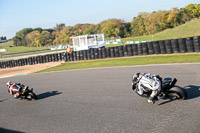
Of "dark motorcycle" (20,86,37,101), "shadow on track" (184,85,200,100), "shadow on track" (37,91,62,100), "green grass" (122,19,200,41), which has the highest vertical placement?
"green grass" (122,19,200,41)

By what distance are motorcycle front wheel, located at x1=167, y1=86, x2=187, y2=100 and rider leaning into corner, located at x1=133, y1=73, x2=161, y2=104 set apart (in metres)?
0.36

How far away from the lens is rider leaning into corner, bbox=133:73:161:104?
20.9 feet

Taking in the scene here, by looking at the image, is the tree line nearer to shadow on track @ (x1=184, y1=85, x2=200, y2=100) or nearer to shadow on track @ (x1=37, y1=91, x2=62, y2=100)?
shadow on track @ (x1=37, y1=91, x2=62, y2=100)

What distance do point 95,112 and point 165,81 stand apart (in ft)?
7.43

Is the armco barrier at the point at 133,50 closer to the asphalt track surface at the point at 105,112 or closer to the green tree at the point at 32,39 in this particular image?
the asphalt track surface at the point at 105,112

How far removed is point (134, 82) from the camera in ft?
23.1

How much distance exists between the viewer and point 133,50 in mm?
19109

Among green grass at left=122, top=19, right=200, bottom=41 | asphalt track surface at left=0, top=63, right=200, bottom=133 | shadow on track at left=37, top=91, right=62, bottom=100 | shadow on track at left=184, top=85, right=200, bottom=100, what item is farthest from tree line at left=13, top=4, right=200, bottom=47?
shadow on track at left=184, top=85, right=200, bottom=100

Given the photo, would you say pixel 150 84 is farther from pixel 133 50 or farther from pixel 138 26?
pixel 138 26

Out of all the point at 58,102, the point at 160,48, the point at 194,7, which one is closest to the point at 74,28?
the point at 194,7

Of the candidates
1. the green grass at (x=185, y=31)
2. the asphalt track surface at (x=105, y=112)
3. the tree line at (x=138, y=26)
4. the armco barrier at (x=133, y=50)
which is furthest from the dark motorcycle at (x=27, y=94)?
the tree line at (x=138, y=26)

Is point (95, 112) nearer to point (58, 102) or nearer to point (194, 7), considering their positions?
point (58, 102)

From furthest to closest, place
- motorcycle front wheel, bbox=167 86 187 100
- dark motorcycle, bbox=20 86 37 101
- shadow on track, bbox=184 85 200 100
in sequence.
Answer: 1. dark motorcycle, bbox=20 86 37 101
2. shadow on track, bbox=184 85 200 100
3. motorcycle front wheel, bbox=167 86 187 100

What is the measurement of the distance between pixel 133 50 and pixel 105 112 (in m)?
13.1
